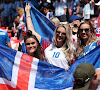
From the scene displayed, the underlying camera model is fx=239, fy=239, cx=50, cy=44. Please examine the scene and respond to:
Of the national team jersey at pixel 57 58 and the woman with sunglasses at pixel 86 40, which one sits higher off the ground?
the woman with sunglasses at pixel 86 40

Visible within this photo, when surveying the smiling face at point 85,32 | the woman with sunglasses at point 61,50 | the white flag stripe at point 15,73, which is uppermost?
the smiling face at point 85,32

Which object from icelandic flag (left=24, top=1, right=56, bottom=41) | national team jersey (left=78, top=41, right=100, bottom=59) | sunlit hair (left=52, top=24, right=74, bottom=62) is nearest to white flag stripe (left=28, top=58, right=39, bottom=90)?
sunlit hair (left=52, top=24, right=74, bottom=62)

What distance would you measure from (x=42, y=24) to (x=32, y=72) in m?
2.00

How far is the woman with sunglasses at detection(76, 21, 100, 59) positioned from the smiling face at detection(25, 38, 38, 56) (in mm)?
759

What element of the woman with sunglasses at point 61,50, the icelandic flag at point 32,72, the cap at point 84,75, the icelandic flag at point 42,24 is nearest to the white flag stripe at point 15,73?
the icelandic flag at point 32,72

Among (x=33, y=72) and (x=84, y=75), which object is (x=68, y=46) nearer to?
(x=33, y=72)

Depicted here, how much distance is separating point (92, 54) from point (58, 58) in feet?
2.04

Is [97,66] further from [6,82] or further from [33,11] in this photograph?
[33,11]

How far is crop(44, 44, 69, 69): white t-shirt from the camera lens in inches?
161

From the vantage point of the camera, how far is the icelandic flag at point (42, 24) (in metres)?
5.51

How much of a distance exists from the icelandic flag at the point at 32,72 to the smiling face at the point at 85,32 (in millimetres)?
524

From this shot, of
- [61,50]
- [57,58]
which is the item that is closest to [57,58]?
[57,58]

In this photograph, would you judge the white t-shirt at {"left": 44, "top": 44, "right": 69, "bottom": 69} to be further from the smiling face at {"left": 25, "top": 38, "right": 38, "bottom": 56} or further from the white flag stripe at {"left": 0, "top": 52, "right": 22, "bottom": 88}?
the white flag stripe at {"left": 0, "top": 52, "right": 22, "bottom": 88}

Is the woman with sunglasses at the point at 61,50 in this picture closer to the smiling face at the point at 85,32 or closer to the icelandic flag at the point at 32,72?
the smiling face at the point at 85,32
